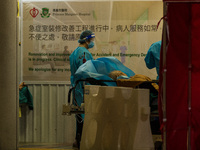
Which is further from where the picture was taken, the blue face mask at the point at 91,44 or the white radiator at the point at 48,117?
the white radiator at the point at 48,117

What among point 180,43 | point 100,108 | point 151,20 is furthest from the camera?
point 151,20

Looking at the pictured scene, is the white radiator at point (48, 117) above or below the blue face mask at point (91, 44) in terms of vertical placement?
below

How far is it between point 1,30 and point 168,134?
288cm

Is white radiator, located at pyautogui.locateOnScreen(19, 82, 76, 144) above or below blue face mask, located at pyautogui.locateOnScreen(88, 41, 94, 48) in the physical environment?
below

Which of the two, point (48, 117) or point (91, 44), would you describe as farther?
point (48, 117)

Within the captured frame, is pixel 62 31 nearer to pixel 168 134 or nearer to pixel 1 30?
pixel 1 30

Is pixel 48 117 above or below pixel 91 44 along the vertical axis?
below

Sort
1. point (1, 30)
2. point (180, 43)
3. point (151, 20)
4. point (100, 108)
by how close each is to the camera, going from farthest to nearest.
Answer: point (151, 20), point (1, 30), point (100, 108), point (180, 43)

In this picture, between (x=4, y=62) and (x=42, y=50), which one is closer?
(x=4, y=62)

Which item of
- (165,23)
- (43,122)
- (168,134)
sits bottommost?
(43,122)

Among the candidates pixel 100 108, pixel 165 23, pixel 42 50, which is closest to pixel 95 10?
pixel 42 50

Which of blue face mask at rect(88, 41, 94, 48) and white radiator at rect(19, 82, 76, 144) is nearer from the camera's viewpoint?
blue face mask at rect(88, 41, 94, 48)

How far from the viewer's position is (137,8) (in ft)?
18.7

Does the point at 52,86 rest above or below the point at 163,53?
below
